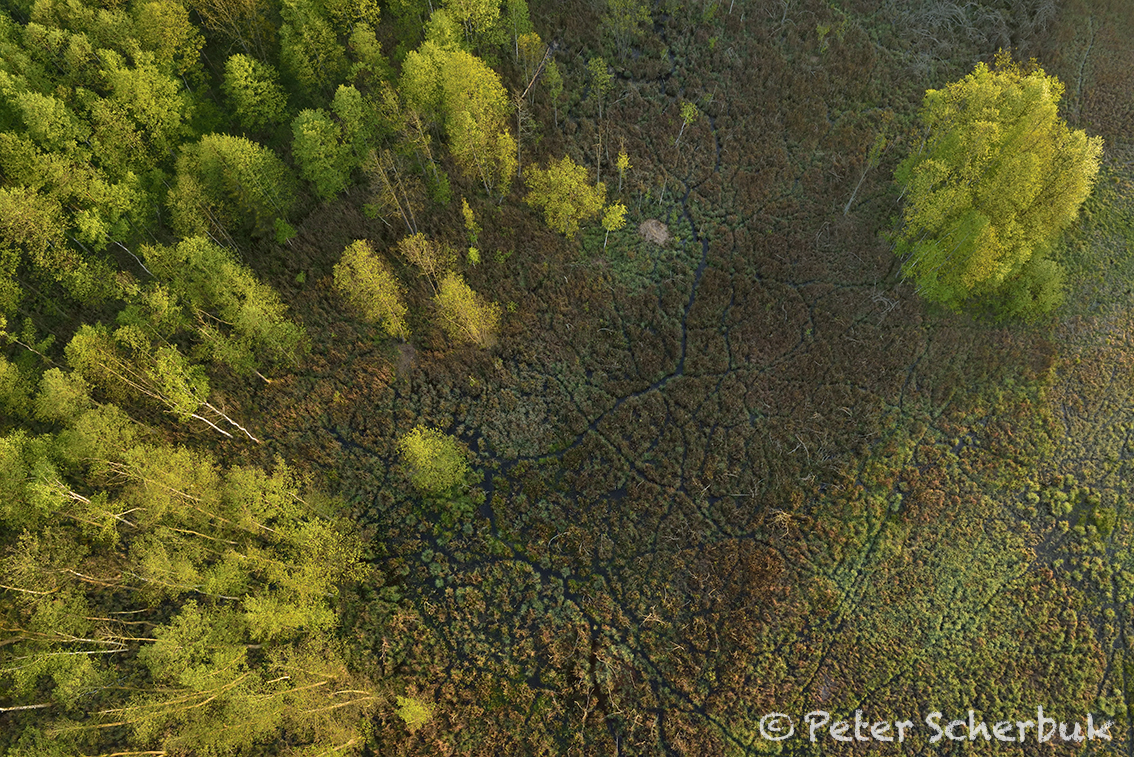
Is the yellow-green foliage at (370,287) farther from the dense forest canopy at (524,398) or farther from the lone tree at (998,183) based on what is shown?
the lone tree at (998,183)

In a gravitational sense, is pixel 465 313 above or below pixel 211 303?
above

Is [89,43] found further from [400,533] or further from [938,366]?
[938,366]

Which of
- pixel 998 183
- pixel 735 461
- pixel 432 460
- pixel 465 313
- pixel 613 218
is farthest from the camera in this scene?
pixel 613 218

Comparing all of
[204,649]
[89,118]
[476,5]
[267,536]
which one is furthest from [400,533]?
[476,5]

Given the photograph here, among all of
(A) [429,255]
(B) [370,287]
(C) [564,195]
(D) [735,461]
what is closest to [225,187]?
(B) [370,287]

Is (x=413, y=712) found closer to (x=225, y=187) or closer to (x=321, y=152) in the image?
(x=225, y=187)

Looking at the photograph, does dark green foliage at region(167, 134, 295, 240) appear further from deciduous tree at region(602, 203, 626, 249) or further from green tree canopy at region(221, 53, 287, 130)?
deciduous tree at region(602, 203, 626, 249)

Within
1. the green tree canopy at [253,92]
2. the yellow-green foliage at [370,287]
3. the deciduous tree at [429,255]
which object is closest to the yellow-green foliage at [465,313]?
the deciduous tree at [429,255]
